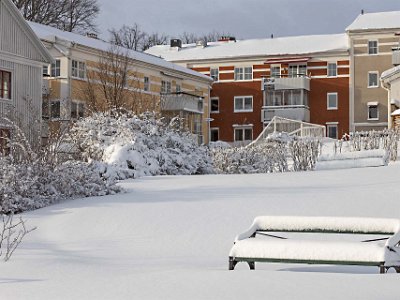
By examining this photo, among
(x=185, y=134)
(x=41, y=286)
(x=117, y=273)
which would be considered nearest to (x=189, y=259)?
(x=117, y=273)

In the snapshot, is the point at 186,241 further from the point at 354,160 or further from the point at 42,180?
the point at 354,160

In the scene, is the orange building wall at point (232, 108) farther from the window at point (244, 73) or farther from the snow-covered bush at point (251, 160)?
the snow-covered bush at point (251, 160)

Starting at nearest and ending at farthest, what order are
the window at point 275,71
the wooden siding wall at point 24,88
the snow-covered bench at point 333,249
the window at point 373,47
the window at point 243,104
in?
the snow-covered bench at point 333,249
the wooden siding wall at point 24,88
the window at point 373,47
the window at point 275,71
the window at point 243,104

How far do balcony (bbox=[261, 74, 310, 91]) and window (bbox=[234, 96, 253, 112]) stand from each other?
2476 millimetres

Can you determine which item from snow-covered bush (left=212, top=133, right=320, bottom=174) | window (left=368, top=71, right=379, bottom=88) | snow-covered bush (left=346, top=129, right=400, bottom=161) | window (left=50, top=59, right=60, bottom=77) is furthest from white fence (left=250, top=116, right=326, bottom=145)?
window (left=368, top=71, right=379, bottom=88)

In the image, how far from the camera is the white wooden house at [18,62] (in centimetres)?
3025

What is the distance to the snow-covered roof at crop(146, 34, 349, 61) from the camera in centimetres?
6144

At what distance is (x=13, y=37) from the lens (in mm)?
30969

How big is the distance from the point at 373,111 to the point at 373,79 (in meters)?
2.72

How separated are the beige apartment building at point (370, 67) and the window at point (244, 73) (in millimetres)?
9137

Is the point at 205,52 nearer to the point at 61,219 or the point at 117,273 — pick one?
the point at 61,219

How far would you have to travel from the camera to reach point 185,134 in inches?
930

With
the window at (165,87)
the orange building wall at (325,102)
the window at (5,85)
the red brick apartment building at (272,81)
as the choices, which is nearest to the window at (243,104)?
the red brick apartment building at (272,81)

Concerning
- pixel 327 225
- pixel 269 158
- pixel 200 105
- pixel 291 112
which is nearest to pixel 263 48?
pixel 291 112
